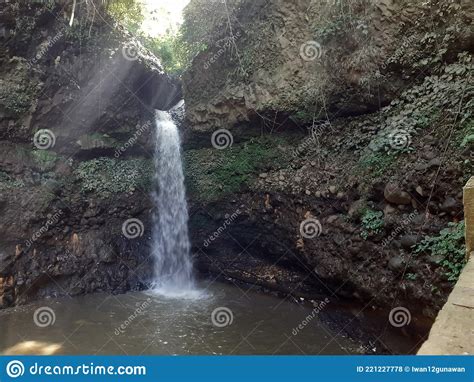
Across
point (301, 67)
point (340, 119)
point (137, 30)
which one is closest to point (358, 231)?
point (340, 119)

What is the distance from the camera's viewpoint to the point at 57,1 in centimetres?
858

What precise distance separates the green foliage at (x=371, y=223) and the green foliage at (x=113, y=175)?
5937mm

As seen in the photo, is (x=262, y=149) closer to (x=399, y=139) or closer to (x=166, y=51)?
(x=399, y=139)

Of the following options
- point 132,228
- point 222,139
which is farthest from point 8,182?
point 222,139

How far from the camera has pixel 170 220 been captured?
927 cm

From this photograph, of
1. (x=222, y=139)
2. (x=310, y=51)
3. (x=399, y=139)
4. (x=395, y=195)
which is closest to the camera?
(x=395, y=195)

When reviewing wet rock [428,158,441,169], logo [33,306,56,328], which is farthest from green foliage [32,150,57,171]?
wet rock [428,158,441,169]

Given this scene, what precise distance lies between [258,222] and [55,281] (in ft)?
16.1

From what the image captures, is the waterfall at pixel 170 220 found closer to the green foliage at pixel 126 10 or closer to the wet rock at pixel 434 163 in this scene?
the green foliage at pixel 126 10

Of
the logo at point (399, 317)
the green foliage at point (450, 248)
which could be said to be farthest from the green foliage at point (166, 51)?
the logo at point (399, 317)

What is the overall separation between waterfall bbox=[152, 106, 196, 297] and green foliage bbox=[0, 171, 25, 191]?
127 inches

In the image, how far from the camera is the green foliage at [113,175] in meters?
8.71

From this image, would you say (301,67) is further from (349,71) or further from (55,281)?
(55,281)

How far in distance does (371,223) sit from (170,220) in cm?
552
